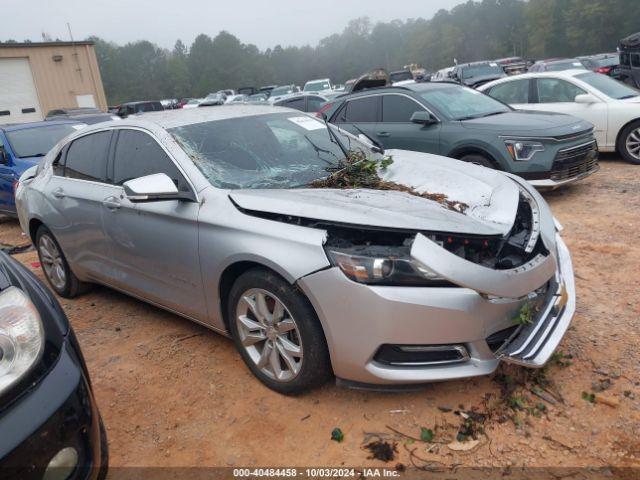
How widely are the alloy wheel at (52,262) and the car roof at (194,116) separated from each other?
1.22 metres

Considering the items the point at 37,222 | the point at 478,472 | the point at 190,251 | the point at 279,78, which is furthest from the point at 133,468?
the point at 279,78

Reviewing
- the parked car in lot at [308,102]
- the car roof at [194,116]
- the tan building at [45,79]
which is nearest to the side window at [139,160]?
the car roof at [194,116]

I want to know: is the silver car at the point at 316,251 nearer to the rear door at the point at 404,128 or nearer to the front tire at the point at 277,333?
the front tire at the point at 277,333

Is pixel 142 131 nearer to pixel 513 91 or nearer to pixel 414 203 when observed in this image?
pixel 414 203

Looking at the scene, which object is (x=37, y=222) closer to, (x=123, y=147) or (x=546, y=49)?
(x=123, y=147)

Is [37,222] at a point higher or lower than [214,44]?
lower

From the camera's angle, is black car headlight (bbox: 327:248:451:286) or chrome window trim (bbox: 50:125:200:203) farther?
chrome window trim (bbox: 50:125:200:203)

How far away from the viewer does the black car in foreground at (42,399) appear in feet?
5.26

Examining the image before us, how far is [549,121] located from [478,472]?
543 cm

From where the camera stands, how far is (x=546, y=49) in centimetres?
6594

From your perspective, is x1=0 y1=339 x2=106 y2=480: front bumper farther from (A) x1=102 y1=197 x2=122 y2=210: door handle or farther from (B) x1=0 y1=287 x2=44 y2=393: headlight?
(A) x1=102 y1=197 x2=122 y2=210: door handle

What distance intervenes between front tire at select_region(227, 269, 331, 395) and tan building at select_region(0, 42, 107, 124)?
2342 cm

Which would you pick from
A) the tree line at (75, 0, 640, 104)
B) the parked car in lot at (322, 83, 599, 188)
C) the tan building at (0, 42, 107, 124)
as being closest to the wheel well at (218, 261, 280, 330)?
the parked car in lot at (322, 83, 599, 188)

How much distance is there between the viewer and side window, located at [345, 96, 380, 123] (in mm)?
7656
